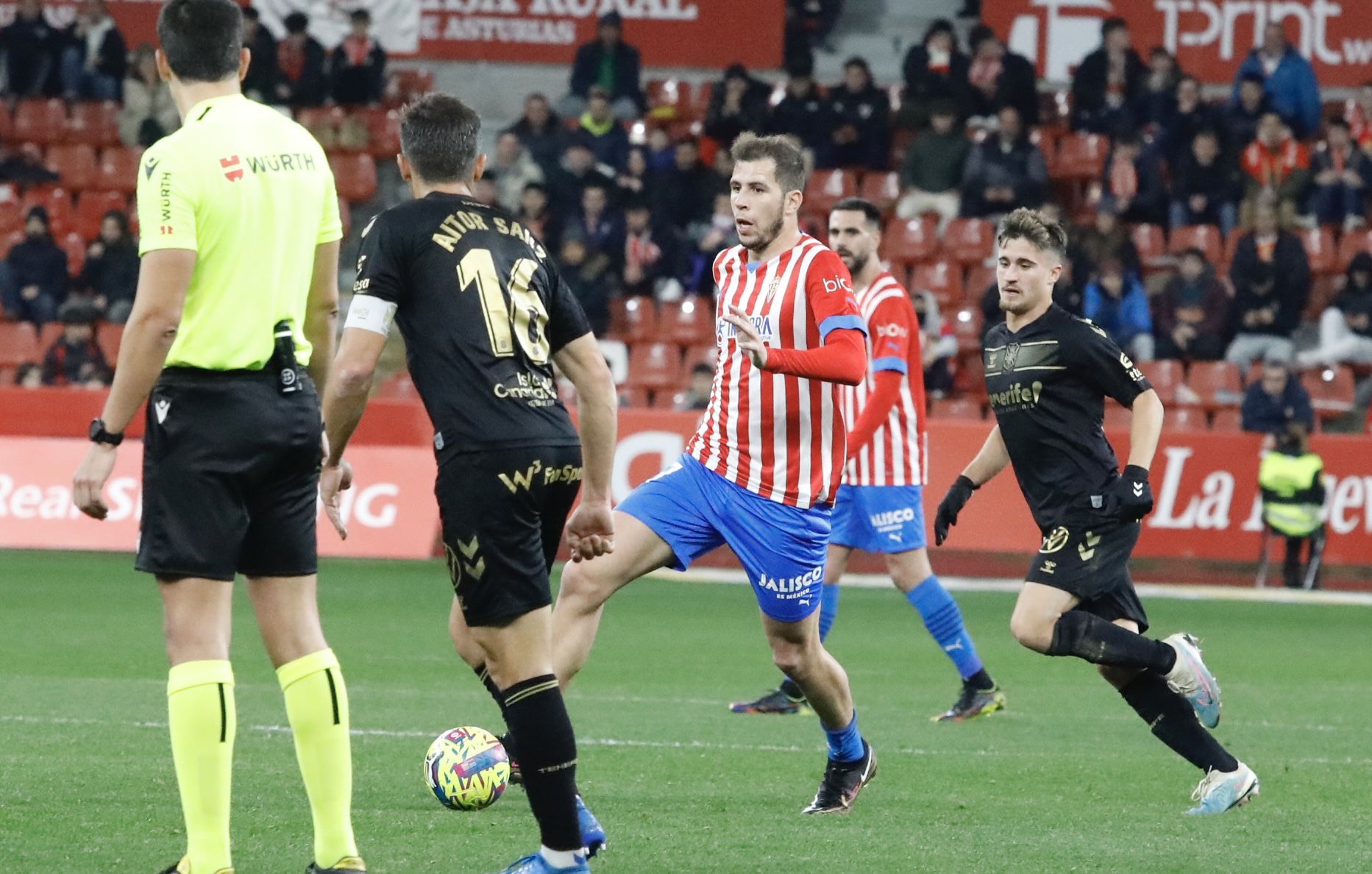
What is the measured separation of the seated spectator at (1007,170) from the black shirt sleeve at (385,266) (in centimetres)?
1608

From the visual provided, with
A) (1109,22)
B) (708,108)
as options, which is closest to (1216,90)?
(1109,22)

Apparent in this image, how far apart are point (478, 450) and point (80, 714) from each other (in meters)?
4.07

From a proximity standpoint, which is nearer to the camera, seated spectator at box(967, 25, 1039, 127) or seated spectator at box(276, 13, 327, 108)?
seated spectator at box(967, 25, 1039, 127)

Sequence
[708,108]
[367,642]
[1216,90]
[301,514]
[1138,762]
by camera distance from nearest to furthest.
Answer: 1. [301,514]
2. [1138,762]
3. [367,642]
4. [708,108]
5. [1216,90]

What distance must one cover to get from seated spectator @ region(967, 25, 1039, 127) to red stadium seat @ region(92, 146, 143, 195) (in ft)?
30.4

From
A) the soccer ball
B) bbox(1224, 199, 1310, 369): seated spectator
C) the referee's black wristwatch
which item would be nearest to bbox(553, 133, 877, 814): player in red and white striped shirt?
the soccer ball

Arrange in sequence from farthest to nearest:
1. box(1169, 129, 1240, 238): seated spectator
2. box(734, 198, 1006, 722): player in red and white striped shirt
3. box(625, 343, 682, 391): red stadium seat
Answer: box(1169, 129, 1240, 238): seated spectator < box(625, 343, 682, 391): red stadium seat < box(734, 198, 1006, 722): player in red and white striped shirt

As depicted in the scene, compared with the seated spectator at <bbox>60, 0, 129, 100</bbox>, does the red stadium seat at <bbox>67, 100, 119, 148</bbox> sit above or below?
below

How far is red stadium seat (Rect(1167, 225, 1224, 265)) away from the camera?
67.9ft

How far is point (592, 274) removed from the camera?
2014cm

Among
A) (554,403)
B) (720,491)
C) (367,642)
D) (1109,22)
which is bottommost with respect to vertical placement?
(367,642)

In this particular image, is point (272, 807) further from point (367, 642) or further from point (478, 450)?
point (367, 642)

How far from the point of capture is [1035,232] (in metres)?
7.44

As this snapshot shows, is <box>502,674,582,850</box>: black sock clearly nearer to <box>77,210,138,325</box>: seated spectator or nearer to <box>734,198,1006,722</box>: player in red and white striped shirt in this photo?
<box>734,198,1006,722</box>: player in red and white striped shirt
